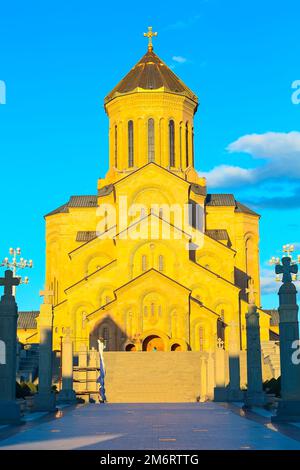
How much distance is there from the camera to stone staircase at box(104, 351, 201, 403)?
39.2 m

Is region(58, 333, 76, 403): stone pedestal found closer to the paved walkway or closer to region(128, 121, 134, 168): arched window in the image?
the paved walkway

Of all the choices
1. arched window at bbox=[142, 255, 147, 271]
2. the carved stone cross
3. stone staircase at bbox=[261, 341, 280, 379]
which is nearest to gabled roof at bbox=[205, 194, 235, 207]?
arched window at bbox=[142, 255, 147, 271]

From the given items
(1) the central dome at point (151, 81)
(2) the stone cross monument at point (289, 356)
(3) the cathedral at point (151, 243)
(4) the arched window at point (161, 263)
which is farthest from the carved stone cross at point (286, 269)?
(1) the central dome at point (151, 81)

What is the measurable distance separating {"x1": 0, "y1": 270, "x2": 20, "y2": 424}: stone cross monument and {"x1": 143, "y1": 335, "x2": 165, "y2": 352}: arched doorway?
34.0 meters

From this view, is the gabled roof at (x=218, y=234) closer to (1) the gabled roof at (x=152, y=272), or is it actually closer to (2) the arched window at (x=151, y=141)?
(2) the arched window at (x=151, y=141)

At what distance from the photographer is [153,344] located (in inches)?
2050

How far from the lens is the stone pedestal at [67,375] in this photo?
30.2 meters

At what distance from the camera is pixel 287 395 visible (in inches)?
676

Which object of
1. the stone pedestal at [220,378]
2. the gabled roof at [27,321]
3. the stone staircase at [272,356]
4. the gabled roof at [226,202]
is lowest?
the stone pedestal at [220,378]

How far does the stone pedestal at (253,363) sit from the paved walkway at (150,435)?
5.58 meters

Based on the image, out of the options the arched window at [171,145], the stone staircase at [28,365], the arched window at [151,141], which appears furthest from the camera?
the arched window at [171,145]

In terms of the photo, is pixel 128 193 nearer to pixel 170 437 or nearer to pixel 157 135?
pixel 157 135

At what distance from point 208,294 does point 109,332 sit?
746 centimetres

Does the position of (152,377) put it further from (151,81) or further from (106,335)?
(151,81)
